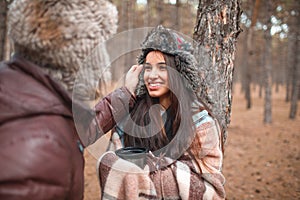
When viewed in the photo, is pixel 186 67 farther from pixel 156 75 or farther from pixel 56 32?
pixel 56 32

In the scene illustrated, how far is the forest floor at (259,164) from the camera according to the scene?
211 inches

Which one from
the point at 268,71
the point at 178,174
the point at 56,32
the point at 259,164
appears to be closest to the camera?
the point at 56,32

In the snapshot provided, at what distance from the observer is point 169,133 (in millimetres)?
1971

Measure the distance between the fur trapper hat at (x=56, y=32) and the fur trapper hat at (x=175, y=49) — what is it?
68 cm

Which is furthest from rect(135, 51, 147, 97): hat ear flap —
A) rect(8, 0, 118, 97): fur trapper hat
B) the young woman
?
rect(8, 0, 118, 97): fur trapper hat

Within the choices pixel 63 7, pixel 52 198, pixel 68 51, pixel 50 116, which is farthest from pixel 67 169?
pixel 63 7

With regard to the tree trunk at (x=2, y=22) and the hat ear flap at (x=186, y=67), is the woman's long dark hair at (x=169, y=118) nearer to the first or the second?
the hat ear flap at (x=186, y=67)

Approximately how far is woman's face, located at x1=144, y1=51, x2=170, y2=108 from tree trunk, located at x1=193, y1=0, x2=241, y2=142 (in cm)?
77

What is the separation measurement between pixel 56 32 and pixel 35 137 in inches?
18.7

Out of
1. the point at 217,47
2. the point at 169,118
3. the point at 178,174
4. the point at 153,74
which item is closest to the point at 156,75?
the point at 153,74

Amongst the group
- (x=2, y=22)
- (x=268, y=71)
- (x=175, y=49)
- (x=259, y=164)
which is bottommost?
(x=259, y=164)

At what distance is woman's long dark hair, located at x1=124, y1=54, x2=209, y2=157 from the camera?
1879mm

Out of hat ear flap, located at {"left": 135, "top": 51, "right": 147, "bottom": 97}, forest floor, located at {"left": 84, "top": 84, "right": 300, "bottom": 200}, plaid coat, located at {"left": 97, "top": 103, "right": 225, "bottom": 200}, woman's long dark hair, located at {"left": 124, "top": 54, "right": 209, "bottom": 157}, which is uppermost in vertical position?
hat ear flap, located at {"left": 135, "top": 51, "right": 147, "bottom": 97}

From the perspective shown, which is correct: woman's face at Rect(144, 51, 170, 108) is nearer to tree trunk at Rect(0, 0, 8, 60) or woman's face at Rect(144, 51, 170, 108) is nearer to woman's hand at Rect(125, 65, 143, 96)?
woman's hand at Rect(125, 65, 143, 96)
